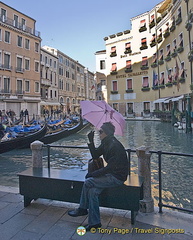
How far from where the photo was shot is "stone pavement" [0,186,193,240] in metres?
2.37

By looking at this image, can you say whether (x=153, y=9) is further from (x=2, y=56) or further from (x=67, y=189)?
(x=67, y=189)

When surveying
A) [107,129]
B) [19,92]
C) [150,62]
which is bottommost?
[107,129]

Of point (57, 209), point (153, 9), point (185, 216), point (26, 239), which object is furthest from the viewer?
point (153, 9)

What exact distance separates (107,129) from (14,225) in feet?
5.37

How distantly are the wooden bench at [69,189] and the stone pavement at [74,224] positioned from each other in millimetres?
166

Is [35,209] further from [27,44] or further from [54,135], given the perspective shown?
[27,44]

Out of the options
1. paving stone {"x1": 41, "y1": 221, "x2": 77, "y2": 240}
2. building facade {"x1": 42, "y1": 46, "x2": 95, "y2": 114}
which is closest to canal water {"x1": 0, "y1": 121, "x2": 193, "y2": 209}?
paving stone {"x1": 41, "y1": 221, "x2": 77, "y2": 240}

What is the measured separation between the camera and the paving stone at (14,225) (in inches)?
94.8

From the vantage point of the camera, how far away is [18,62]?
28016 mm

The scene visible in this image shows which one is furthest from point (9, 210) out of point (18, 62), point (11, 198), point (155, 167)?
point (18, 62)

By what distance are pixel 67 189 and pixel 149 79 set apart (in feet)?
93.3

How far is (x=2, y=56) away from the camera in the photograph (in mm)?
25625

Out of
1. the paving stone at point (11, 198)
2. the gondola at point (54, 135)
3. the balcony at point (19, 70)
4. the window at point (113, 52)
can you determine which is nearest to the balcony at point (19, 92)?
the balcony at point (19, 70)

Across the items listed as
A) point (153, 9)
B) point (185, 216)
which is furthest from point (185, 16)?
point (185, 216)
